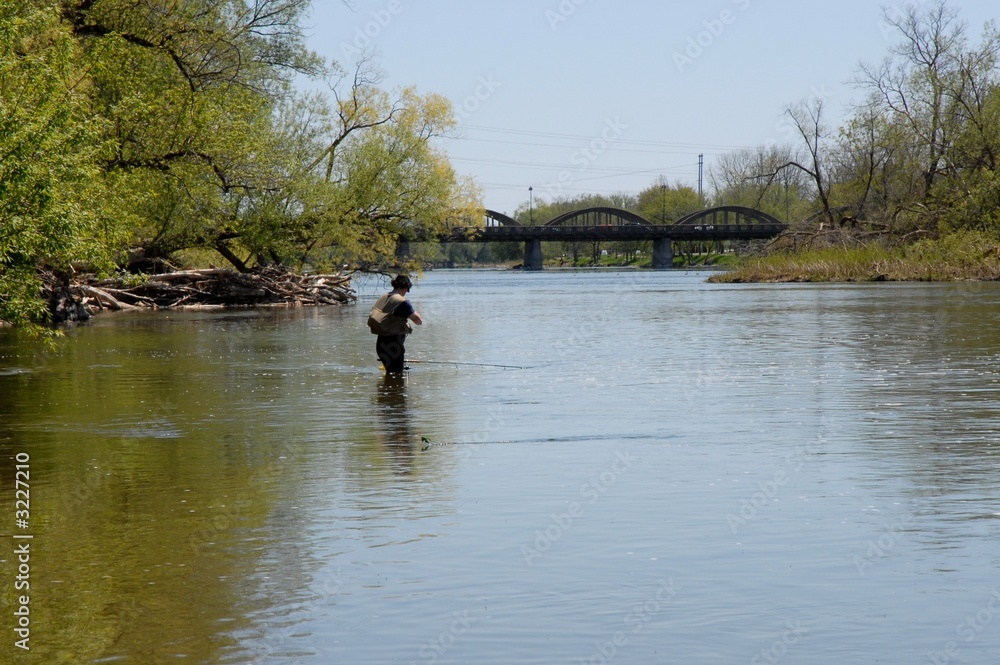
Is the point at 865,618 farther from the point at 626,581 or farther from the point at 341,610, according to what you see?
the point at 341,610

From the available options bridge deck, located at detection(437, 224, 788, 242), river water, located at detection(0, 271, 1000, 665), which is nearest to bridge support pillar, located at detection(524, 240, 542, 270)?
bridge deck, located at detection(437, 224, 788, 242)

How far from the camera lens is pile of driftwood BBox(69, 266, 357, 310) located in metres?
50.0

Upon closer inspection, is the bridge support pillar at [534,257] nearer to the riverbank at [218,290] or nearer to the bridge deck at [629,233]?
the bridge deck at [629,233]

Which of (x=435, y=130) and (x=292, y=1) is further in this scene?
(x=435, y=130)

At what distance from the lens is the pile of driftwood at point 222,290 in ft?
164

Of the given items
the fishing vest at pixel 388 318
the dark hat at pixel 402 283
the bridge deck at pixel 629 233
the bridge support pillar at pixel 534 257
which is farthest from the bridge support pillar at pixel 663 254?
the dark hat at pixel 402 283

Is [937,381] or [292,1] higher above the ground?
[292,1]

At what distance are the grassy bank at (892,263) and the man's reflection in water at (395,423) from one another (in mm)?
57693

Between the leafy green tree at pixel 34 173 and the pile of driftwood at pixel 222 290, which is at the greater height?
the leafy green tree at pixel 34 173

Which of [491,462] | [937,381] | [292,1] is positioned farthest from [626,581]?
[292,1]

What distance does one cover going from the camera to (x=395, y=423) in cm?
1403

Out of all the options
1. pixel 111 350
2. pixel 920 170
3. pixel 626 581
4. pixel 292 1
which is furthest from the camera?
pixel 920 170

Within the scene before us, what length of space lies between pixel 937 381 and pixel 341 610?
13.4m

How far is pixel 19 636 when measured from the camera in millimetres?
6027
